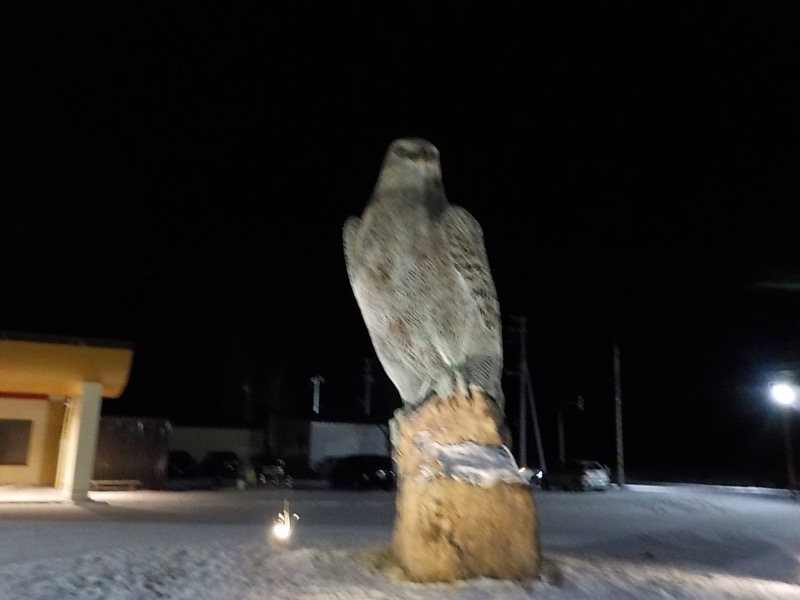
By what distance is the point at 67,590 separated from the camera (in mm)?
7387

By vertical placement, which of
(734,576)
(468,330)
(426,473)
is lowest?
(734,576)

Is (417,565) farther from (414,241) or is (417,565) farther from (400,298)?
(414,241)

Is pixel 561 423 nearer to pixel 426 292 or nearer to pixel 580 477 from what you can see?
pixel 580 477

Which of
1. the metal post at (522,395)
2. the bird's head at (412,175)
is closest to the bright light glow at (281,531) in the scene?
the bird's head at (412,175)

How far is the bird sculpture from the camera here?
869 cm

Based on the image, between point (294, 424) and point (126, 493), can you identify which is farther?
point (294, 424)

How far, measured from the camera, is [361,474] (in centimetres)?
2852

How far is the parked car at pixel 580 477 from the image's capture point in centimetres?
3006

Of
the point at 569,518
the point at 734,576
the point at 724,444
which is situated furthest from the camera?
the point at 724,444

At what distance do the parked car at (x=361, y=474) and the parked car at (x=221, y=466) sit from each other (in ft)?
13.9

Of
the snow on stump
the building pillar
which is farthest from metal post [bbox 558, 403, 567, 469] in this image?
the snow on stump

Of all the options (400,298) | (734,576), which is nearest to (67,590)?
(400,298)

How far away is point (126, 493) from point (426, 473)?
56.0 feet

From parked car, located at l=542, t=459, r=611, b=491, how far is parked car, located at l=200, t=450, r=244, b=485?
41.8 ft
